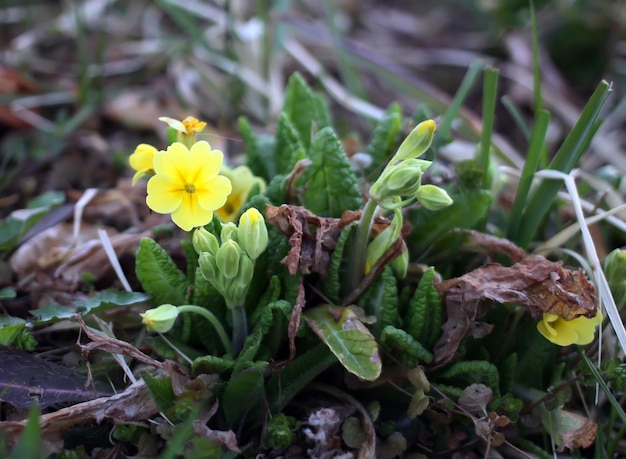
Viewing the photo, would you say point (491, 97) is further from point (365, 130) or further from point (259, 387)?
point (365, 130)

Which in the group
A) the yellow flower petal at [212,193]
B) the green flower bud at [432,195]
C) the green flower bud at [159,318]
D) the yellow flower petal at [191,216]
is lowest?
the green flower bud at [159,318]

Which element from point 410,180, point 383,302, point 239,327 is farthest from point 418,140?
point 239,327

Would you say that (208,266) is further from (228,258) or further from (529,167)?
(529,167)

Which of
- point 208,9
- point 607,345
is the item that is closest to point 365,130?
point 208,9

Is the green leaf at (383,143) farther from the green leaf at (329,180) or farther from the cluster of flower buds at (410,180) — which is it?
the cluster of flower buds at (410,180)

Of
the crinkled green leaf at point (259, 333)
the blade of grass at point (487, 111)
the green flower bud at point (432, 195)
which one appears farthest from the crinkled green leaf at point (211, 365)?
the blade of grass at point (487, 111)

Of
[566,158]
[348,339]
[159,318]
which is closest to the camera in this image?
[159,318]
